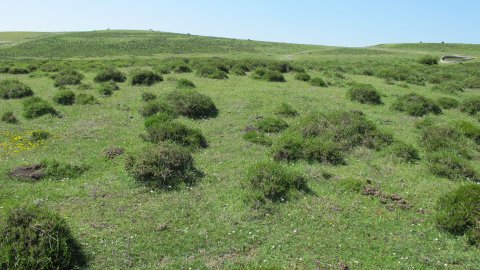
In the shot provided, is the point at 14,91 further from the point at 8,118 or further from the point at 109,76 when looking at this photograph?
the point at 109,76

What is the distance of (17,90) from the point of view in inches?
912

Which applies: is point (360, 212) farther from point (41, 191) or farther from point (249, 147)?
point (41, 191)

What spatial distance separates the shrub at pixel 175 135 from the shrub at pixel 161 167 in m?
2.23

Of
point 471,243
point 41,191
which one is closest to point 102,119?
point 41,191

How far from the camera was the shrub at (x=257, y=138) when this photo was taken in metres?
16.0

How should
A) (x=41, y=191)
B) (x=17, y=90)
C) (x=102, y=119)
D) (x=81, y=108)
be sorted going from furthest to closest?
(x=17, y=90), (x=81, y=108), (x=102, y=119), (x=41, y=191)

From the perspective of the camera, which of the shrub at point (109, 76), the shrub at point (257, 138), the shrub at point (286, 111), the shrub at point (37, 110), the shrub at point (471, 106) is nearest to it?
the shrub at point (257, 138)

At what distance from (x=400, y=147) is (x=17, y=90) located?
21.2 metres

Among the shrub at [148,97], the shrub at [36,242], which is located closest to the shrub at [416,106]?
the shrub at [148,97]

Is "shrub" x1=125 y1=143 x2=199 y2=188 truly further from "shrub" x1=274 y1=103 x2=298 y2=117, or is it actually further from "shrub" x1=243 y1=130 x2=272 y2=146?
"shrub" x1=274 y1=103 x2=298 y2=117

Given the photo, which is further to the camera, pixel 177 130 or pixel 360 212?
pixel 177 130

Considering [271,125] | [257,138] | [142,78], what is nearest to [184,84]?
[142,78]

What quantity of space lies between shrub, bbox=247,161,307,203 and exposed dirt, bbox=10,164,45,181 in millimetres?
6679

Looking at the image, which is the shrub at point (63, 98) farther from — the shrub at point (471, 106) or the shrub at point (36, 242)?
the shrub at point (471, 106)
